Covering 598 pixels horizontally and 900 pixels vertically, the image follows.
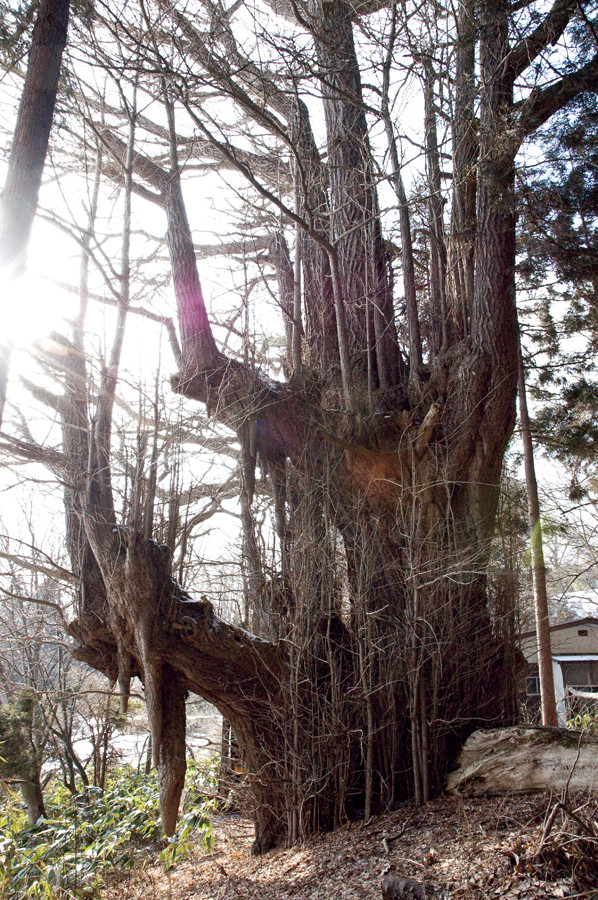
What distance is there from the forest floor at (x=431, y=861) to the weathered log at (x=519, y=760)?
0.15 metres

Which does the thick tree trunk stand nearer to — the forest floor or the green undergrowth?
the green undergrowth

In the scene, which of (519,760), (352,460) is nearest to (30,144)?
(352,460)

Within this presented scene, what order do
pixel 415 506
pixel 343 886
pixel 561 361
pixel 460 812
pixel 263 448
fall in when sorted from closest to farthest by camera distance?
pixel 343 886, pixel 460 812, pixel 415 506, pixel 263 448, pixel 561 361

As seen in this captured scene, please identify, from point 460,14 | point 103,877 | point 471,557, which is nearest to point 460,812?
point 471,557

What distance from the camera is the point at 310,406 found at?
7.02m

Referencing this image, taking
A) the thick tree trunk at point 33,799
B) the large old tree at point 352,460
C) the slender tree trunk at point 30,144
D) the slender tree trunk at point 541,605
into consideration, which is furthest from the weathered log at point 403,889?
the thick tree trunk at point 33,799

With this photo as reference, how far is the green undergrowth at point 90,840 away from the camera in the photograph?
5.24 m

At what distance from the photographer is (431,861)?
12.5ft

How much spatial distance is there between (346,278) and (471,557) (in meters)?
4.37

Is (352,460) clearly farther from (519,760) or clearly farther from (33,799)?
(33,799)

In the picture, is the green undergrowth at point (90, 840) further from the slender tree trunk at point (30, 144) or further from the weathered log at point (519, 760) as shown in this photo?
the slender tree trunk at point (30, 144)

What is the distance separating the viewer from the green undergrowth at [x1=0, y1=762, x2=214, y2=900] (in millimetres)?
5238

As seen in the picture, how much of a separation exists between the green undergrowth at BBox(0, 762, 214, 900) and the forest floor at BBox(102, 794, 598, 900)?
283 mm

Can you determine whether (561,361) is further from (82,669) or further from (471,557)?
(82,669)
